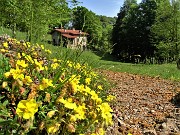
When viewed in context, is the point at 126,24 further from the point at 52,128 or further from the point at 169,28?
the point at 52,128

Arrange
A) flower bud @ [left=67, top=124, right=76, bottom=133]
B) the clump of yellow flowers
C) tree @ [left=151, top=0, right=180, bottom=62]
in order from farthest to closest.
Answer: tree @ [left=151, top=0, right=180, bottom=62]
flower bud @ [left=67, top=124, right=76, bottom=133]
the clump of yellow flowers

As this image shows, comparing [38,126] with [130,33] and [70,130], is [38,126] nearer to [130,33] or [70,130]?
[70,130]

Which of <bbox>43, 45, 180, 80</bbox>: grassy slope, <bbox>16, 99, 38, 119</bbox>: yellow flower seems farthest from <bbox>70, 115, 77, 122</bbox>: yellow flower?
<bbox>43, 45, 180, 80</bbox>: grassy slope

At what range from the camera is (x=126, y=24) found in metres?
54.7

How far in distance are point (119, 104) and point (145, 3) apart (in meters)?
51.0

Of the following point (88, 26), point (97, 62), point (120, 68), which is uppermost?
point (88, 26)

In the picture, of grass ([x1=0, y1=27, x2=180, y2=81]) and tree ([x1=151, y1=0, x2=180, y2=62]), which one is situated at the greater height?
tree ([x1=151, y1=0, x2=180, y2=62])

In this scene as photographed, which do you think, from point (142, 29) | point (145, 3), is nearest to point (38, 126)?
point (142, 29)

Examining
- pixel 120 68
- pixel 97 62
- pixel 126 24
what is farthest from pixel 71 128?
pixel 126 24

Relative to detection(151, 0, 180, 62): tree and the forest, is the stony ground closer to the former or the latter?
the forest

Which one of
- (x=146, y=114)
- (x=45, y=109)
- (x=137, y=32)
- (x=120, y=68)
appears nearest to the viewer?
(x=45, y=109)

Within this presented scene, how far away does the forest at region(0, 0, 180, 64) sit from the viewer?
860 cm

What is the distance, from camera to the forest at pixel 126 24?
28.2 feet

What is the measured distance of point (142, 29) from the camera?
51.2 m
